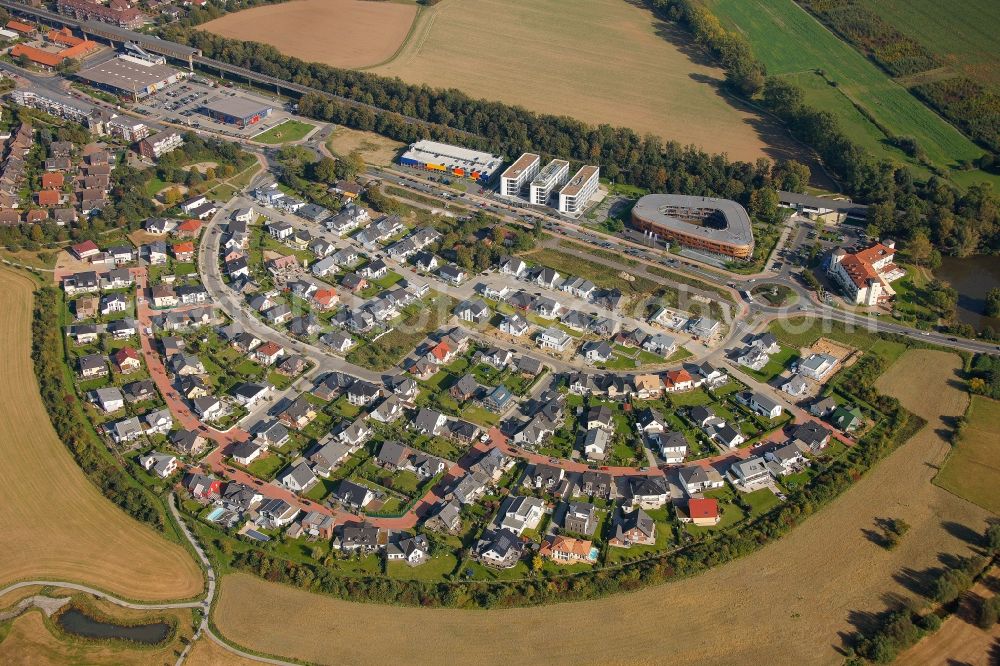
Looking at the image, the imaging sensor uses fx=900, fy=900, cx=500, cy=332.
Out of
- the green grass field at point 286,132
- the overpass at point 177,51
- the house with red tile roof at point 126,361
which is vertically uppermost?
the overpass at point 177,51

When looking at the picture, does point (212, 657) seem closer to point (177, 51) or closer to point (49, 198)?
point (49, 198)

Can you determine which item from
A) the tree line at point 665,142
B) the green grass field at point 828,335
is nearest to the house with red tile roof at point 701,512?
the green grass field at point 828,335

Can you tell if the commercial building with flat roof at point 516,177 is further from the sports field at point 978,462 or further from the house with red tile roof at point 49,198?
the sports field at point 978,462

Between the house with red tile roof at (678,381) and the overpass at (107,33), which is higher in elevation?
the overpass at (107,33)

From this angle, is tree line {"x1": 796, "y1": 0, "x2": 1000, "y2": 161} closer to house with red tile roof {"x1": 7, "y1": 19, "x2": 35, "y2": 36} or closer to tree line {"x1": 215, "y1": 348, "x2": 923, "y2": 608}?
tree line {"x1": 215, "y1": 348, "x2": 923, "y2": 608}

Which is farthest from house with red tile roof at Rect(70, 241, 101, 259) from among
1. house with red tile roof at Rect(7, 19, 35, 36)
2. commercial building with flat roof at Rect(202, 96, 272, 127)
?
house with red tile roof at Rect(7, 19, 35, 36)

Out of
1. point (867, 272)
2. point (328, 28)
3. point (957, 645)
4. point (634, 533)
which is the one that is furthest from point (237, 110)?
point (957, 645)

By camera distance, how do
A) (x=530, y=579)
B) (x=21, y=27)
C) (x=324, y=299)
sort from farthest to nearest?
(x=21, y=27) → (x=324, y=299) → (x=530, y=579)
